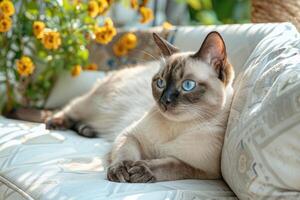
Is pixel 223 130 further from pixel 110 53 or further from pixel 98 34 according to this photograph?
pixel 110 53

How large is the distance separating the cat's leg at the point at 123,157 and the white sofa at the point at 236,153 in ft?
0.12

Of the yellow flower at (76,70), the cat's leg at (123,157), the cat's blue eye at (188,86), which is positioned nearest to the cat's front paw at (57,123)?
the yellow flower at (76,70)

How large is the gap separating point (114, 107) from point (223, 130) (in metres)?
0.74

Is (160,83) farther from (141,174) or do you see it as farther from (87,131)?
(87,131)

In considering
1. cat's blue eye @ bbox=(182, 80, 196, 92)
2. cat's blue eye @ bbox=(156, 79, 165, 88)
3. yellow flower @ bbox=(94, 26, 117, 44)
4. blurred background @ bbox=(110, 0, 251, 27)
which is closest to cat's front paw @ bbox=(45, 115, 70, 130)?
yellow flower @ bbox=(94, 26, 117, 44)

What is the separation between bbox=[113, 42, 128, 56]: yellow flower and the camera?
7.98ft

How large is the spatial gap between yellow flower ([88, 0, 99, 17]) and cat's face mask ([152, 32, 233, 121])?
0.82 meters

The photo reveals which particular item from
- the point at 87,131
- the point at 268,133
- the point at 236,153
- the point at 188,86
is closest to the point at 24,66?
the point at 87,131

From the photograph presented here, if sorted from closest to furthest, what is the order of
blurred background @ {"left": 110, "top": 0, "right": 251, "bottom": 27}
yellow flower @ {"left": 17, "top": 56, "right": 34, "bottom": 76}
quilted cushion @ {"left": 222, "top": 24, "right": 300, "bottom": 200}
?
quilted cushion @ {"left": 222, "top": 24, "right": 300, "bottom": 200}
yellow flower @ {"left": 17, "top": 56, "right": 34, "bottom": 76}
blurred background @ {"left": 110, "top": 0, "right": 251, "bottom": 27}

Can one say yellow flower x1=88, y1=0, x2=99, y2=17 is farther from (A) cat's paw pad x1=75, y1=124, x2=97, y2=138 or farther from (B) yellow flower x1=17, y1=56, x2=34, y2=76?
(A) cat's paw pad x1=75, y1=124, x2=97, y2=138

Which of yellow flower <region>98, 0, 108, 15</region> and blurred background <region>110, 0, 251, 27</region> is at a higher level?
yellow flower <region>98, 0, 108, 15</region>

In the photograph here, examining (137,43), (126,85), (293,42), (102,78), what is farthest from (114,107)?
(293,42)

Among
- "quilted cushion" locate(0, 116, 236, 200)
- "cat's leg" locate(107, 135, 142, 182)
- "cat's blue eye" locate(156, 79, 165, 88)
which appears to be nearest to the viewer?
"quilted cushion" locate(0, 116, 236, 200)

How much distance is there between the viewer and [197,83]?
1434 mm
